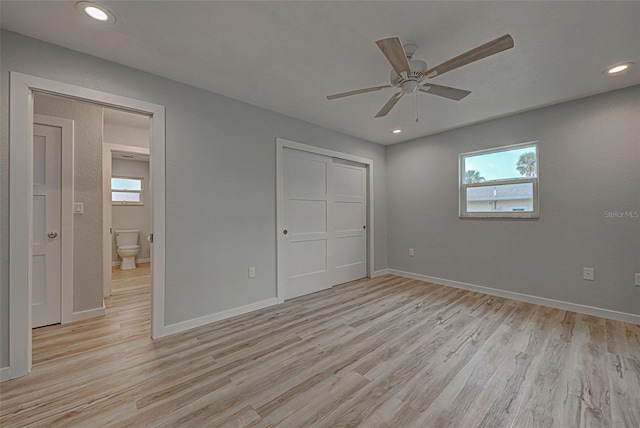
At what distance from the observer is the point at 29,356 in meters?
1.90

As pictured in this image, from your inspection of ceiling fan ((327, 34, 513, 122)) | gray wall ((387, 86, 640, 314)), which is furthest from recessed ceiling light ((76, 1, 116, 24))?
gray wall ((387, 86, 640, 314))

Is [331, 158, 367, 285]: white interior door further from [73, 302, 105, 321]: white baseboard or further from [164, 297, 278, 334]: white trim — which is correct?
[73, 302, 105, 321]: white baseboard

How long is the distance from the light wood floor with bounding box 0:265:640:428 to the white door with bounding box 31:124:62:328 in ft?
0.85

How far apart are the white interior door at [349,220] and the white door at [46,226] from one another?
334 cm

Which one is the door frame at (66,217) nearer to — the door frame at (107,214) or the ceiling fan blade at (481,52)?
the door frame at (107,214)

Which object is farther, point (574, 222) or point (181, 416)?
point (574, 222)

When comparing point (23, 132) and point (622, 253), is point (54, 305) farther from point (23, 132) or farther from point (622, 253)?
point (622, 253)

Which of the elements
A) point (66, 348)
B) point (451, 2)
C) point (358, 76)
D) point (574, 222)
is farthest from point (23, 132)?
point (574, 222)

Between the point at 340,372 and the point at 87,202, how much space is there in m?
3.33

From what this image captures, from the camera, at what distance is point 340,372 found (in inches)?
75.0

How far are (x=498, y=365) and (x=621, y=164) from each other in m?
2.64

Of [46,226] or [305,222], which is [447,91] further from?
[46,226]

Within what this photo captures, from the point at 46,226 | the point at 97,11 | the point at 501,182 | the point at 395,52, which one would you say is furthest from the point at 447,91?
Result: the point at 46,226

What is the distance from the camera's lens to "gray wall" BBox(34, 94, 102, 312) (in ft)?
9.37
